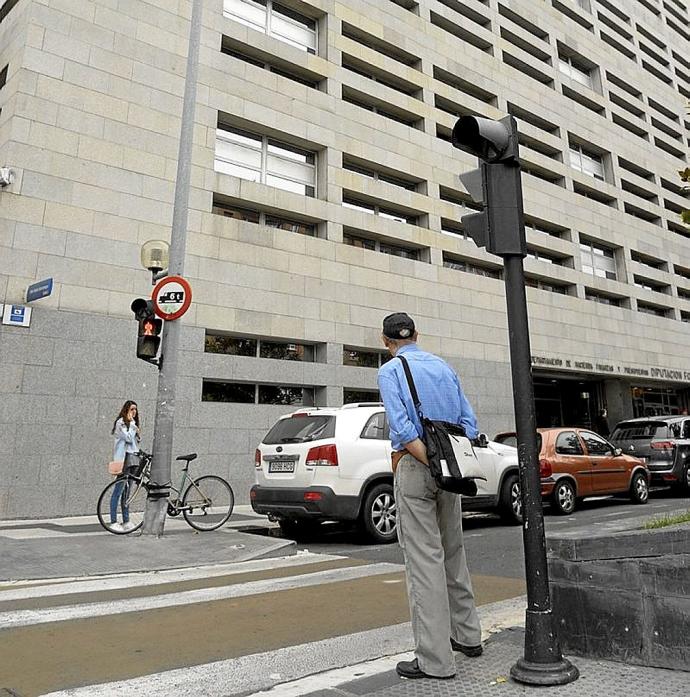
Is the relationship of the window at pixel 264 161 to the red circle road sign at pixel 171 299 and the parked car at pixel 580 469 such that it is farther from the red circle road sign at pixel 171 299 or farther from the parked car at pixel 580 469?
the parked car at pixel 580 469

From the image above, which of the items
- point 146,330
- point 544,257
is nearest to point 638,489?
point 146,330

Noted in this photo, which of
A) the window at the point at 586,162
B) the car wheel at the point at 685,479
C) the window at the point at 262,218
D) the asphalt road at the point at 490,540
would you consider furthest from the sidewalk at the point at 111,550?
the window at the point at 586,162

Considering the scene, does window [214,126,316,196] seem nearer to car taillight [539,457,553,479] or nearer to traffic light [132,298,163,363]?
traffic light [132,298,163,363]

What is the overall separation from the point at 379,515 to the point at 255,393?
6982 mm

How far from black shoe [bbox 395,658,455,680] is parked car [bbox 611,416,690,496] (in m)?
12.7

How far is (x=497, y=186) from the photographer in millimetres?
3615

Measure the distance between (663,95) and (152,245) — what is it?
33.8 m

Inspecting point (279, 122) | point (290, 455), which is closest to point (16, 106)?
point (279, 122)

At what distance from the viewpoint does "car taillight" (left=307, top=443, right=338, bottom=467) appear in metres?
7.89

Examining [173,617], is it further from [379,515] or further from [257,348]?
[257,348]

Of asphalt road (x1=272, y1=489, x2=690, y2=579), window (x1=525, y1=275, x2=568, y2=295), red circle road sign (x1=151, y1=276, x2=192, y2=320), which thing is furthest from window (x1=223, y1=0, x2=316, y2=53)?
asphalt road (x1=272, y1=489, x2=690, y2=579)

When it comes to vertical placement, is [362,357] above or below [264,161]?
below

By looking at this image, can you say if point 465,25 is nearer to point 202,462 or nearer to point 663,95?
point 663,95

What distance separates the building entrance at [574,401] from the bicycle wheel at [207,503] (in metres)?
18.7
